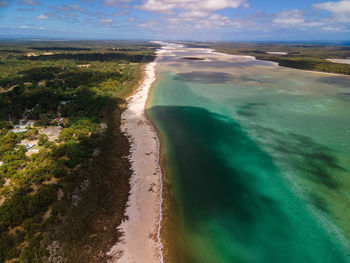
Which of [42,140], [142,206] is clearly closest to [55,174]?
[42,140]

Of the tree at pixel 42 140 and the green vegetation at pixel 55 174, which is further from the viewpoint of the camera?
the tree at pixel 42 140

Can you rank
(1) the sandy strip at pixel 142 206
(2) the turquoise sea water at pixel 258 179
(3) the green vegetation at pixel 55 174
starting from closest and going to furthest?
(1) the sandy strip at pixel 142 206
(3) the green vegetation at pixel 55 174
(2) the turquoise sea water at pixel 258 179

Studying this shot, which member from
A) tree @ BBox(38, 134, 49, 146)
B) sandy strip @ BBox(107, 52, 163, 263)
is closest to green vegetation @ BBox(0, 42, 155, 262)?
tree @ BBox(38, 134, 49, 146)

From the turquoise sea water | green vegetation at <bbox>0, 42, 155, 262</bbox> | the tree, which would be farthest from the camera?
the tree

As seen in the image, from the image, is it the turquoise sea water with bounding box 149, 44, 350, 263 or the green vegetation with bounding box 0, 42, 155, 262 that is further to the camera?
the turquoise sea water with bounding box 149, 44, 350, 263

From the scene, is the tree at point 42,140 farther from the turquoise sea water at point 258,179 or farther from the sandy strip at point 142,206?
the turquoise sea water at point 258,179

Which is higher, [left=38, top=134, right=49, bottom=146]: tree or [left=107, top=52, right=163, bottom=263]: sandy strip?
[left=38, top=134, right=49, bottom=146]: tree

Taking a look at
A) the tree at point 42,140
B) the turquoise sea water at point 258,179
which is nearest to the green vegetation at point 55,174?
the tree at point 42,140

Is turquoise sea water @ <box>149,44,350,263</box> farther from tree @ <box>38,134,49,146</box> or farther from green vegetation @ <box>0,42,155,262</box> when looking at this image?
tree @ <box>38,134,49,146</box>
